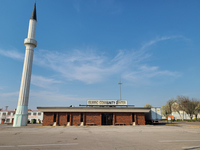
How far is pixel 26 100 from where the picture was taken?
3347 cm

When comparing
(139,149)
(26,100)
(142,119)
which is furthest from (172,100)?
(139,149)

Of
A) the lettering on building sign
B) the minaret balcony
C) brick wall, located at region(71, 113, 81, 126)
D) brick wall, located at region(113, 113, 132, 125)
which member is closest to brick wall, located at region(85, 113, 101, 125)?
brick wall, located at region(71, 113, 81, 126)

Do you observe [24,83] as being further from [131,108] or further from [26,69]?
[131,108]

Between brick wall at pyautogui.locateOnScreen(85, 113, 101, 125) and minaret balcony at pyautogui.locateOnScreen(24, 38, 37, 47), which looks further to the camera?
minaret balcony at pyautogui.locateOnScreen(24, 38, 37, 47)

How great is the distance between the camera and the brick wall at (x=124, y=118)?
32812 mm

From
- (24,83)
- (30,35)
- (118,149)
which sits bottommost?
(118,149)

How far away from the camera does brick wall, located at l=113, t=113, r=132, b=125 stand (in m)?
32.8

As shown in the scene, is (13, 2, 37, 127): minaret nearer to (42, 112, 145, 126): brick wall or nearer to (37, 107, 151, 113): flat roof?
(37, 107, 151, 113): flat roof

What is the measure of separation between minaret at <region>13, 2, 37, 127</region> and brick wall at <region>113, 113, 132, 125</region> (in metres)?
21.2

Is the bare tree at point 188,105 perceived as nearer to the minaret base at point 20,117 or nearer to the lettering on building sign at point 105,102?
the lettering on building sign at point 105,102

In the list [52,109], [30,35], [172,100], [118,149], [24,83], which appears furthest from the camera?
[172,100]

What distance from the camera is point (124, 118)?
33.0 meters

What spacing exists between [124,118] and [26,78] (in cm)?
2542

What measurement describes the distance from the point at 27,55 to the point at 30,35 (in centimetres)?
580
